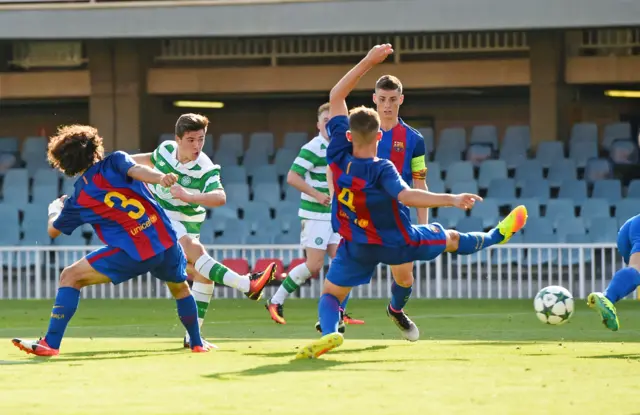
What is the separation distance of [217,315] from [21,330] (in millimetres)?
2808

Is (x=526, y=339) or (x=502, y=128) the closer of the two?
(x=526, y=339)

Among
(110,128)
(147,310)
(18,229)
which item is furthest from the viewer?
(110,128)

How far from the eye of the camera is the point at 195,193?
9.73 m

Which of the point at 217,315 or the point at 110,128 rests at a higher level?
the point at 110,128

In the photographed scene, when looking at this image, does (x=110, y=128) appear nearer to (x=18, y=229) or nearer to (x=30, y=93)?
(x=30, y=93)

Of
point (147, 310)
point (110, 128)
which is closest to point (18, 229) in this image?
point (110, 128)

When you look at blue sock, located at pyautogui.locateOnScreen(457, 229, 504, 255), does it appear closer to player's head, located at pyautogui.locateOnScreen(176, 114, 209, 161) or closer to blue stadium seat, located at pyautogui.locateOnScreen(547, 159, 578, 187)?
player's head, located at pyautogui.locateOnScreen(176, 114, 209, 161)

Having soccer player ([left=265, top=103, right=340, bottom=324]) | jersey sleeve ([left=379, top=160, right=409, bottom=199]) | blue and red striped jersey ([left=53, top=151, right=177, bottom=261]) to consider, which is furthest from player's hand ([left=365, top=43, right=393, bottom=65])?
soccer player ([left=265, top=103, right=340, bottom=324])

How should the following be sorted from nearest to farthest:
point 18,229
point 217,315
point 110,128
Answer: point 217,315 → point 18,229 → point 110,128

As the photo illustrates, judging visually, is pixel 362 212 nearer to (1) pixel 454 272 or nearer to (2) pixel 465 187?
(1) pixel 454 272

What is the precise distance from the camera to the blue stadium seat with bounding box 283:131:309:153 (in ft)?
74.3

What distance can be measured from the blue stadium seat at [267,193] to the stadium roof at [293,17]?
2.25 metres

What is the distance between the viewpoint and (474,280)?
61.3 feet

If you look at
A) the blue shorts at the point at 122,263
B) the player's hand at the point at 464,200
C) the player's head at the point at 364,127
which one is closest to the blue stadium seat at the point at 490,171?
the blue shorts at the point at 122,263
